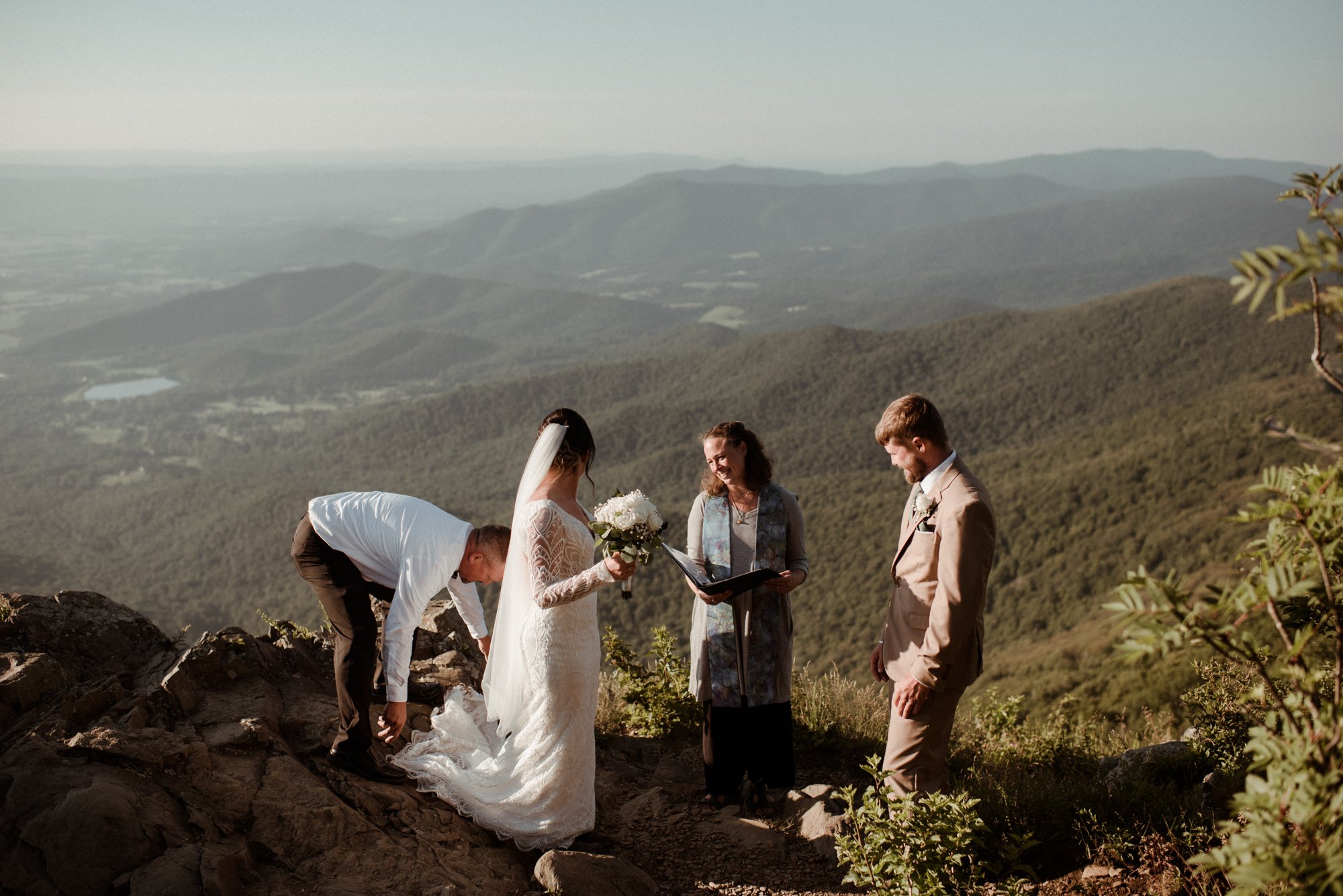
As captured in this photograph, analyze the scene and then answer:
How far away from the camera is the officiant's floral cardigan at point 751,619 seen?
485 centimetres

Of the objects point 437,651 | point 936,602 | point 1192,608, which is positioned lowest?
point 437,651

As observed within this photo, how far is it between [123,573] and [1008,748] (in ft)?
214

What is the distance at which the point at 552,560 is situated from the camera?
4.18 meters

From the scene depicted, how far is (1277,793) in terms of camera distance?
199cm

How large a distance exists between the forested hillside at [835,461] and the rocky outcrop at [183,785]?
6.43 metres

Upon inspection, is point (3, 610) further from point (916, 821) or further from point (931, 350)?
point (931, 350)

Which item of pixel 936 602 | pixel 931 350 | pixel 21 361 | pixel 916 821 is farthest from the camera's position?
pixel 21 361

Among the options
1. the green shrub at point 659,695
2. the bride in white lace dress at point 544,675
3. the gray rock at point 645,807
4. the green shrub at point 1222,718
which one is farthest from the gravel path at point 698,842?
the green shrub at point 1222,718

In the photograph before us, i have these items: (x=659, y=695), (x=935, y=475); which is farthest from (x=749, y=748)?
(x=935, y=475)

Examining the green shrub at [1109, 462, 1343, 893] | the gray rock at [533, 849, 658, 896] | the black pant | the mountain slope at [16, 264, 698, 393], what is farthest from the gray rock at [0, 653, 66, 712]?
the mountain slope at [16, 264, 698, 393]

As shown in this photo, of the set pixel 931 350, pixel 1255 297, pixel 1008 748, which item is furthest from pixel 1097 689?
pixel 931 350

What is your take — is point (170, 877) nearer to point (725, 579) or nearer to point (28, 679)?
point (28, 679)

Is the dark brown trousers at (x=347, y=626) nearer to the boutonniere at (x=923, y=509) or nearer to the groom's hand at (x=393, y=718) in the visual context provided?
the groom's hand at (x=393, y=718)

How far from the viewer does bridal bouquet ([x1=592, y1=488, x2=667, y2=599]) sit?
399cm
